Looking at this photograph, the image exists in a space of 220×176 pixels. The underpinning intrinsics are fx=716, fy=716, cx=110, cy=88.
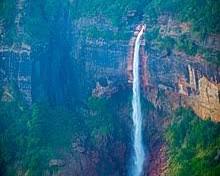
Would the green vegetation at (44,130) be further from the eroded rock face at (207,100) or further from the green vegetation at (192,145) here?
the eroded rock face at (207,100)

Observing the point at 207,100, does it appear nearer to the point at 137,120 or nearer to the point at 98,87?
the point at 137,120

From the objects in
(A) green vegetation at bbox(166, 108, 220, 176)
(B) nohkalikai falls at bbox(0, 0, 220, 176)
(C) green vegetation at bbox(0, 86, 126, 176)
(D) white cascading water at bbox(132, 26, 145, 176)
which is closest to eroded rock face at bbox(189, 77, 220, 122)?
(B) nohkalikai falls at bbox(0, 0, 220, 176)

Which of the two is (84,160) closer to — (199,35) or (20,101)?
(20,101)

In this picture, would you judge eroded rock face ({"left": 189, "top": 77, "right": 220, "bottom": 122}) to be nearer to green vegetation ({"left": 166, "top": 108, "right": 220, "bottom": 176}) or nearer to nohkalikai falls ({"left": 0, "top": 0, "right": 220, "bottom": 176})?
nohkalikai falls ({"left": 0, "top": 0, "right": 220, "bottom": 176})

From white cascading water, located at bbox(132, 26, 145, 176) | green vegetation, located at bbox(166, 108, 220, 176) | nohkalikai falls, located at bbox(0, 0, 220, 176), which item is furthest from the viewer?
white cascading water, located at bbox(132, 26, 145, 176)

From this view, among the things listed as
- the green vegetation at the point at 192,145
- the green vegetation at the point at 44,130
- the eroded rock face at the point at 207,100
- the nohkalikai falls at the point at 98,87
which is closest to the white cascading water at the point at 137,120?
the nohkalikai falls at the point at 98,87

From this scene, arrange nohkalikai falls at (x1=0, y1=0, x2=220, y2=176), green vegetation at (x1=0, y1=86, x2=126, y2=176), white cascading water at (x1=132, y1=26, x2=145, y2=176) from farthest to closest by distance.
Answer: white cascading water at (x1=132, y1=26, x2=145, y2=176) → green vegetation at (x1=0, y1=86, x2=126, y2=176) → nohkalikai falls at (x1=0, y1=0, x2=220, y2=176)
